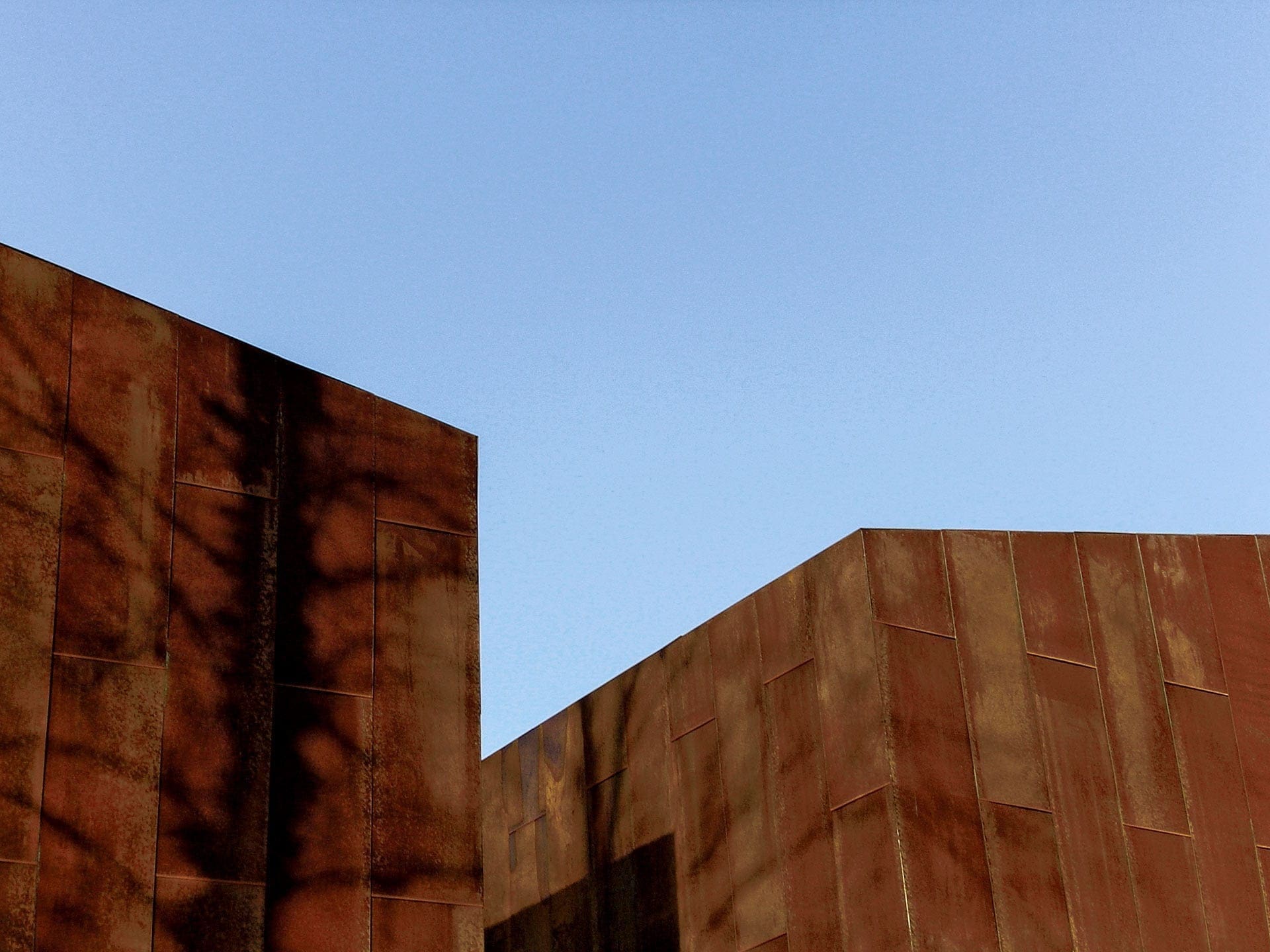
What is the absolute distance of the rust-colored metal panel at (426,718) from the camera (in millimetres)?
14781

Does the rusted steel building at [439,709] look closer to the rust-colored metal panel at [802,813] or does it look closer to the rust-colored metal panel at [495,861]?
the rust-colored metal panel at [802,813]

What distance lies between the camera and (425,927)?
1456cm

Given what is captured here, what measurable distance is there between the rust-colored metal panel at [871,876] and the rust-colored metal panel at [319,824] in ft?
17.7

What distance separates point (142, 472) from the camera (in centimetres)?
1420

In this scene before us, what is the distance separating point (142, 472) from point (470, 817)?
14.8 ft

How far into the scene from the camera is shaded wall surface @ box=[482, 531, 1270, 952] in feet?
55.3

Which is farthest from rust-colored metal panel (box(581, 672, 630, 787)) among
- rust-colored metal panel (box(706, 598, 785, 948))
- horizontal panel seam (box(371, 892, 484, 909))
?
horizontal panel seam (box(371, 892, 484, 909))

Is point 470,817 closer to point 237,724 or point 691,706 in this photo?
point 237,724

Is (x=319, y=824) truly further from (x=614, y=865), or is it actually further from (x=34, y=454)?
(x=614, y=865)

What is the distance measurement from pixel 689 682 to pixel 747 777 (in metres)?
2.19

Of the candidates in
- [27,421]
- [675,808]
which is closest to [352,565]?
[27,421]

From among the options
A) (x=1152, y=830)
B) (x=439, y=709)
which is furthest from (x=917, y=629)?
(x=439, y=709)

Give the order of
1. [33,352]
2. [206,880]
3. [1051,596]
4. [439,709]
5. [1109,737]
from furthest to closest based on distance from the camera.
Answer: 1. [1051,596]
2. [1109,737]
3. [439,709]
4. [33,352]
5. [206,880]

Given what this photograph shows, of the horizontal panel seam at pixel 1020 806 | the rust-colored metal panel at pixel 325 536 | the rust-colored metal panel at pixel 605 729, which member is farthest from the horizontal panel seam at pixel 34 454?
the rust-colored metal panel at pixel 605 729
